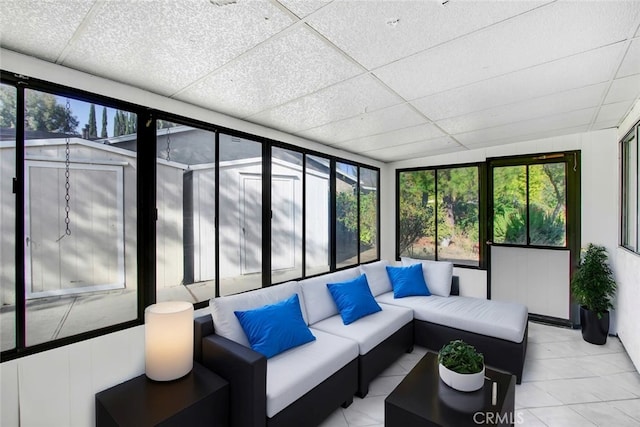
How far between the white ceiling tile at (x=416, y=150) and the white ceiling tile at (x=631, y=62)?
6.22 feet

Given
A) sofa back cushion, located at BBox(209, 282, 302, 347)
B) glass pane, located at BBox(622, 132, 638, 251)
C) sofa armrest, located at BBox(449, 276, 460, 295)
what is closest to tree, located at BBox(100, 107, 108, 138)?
sofa back cushion, located at BBox(209, 282, 302, 347)

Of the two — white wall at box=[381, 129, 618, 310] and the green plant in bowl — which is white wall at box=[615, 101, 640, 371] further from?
the green plant in bowl

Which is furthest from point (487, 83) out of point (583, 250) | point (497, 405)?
point (583, 250)

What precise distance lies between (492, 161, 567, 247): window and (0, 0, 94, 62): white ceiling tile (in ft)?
16.8

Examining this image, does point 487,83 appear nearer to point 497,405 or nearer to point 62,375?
point 497,405

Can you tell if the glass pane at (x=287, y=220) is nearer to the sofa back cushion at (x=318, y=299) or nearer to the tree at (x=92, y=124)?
the sofa back cushion at (x=318, y=299)

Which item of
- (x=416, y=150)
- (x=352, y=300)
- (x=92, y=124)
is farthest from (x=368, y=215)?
(x=92, y=124)

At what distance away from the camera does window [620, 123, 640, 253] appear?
115 inches

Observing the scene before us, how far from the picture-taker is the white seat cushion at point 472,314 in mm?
2831

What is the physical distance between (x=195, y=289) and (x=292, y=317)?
3.91ft

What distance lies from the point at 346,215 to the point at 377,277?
4.09ft

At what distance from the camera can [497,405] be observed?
1755 mm

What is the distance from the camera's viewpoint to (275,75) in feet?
6.73

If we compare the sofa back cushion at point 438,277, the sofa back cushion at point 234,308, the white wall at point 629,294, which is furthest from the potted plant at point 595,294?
the sofa back cushion at point 234,308
